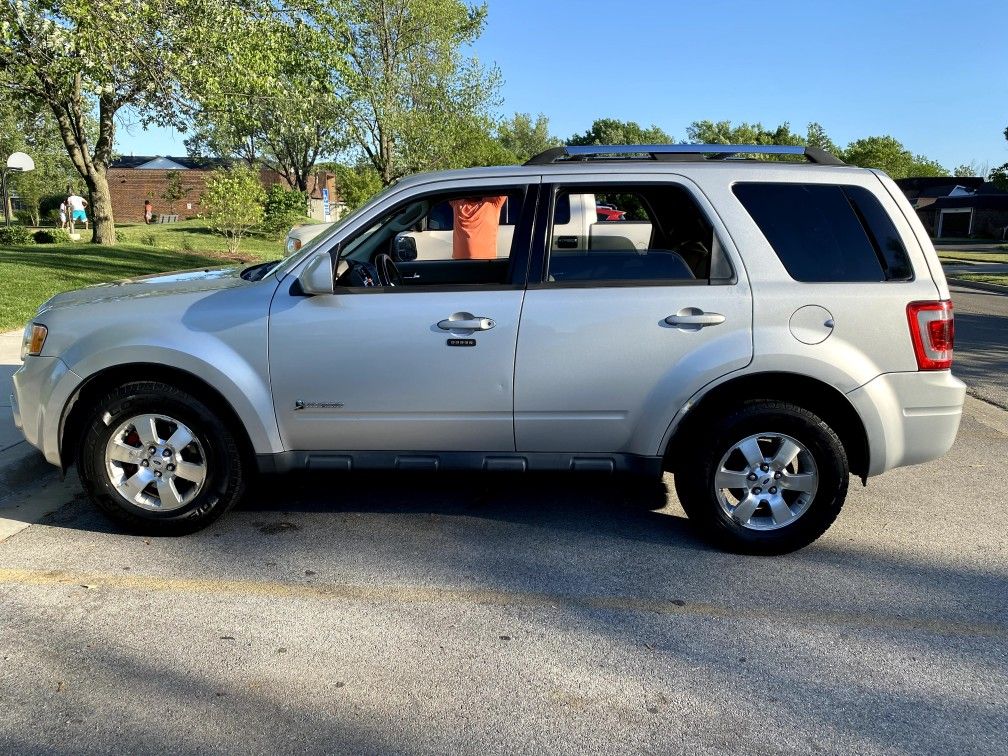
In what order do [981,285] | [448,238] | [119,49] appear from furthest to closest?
[981,285]
[119,49]
[448,238]

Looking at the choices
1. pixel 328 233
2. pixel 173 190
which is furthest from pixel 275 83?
pixel 173 190

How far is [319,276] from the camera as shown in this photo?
4.02 m

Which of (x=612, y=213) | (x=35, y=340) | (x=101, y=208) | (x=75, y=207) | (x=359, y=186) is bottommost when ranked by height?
(x=35, y=340)

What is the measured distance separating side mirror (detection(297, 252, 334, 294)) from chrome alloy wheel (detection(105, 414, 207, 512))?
3.20ft

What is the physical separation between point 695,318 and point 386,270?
1.70m

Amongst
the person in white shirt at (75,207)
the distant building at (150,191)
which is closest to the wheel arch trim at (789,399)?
the person in white shirt at (75,207)

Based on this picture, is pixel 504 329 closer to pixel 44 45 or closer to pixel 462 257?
pixel 462 257

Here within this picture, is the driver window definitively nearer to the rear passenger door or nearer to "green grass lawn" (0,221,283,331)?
the rear passenger door

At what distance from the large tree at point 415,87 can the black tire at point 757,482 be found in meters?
28.6

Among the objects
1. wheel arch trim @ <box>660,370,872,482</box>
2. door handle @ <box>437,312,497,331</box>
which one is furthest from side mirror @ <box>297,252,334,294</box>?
wheel arch trim @ <box>660,370,872,482</box>

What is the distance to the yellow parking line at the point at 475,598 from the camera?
3.54m

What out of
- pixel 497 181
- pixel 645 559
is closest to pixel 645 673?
pixel 645 559

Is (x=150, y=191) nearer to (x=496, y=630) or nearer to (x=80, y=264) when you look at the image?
(x=80, y=264)

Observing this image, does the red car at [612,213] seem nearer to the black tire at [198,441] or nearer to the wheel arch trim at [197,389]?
the wheel arch trim at [197,389]
